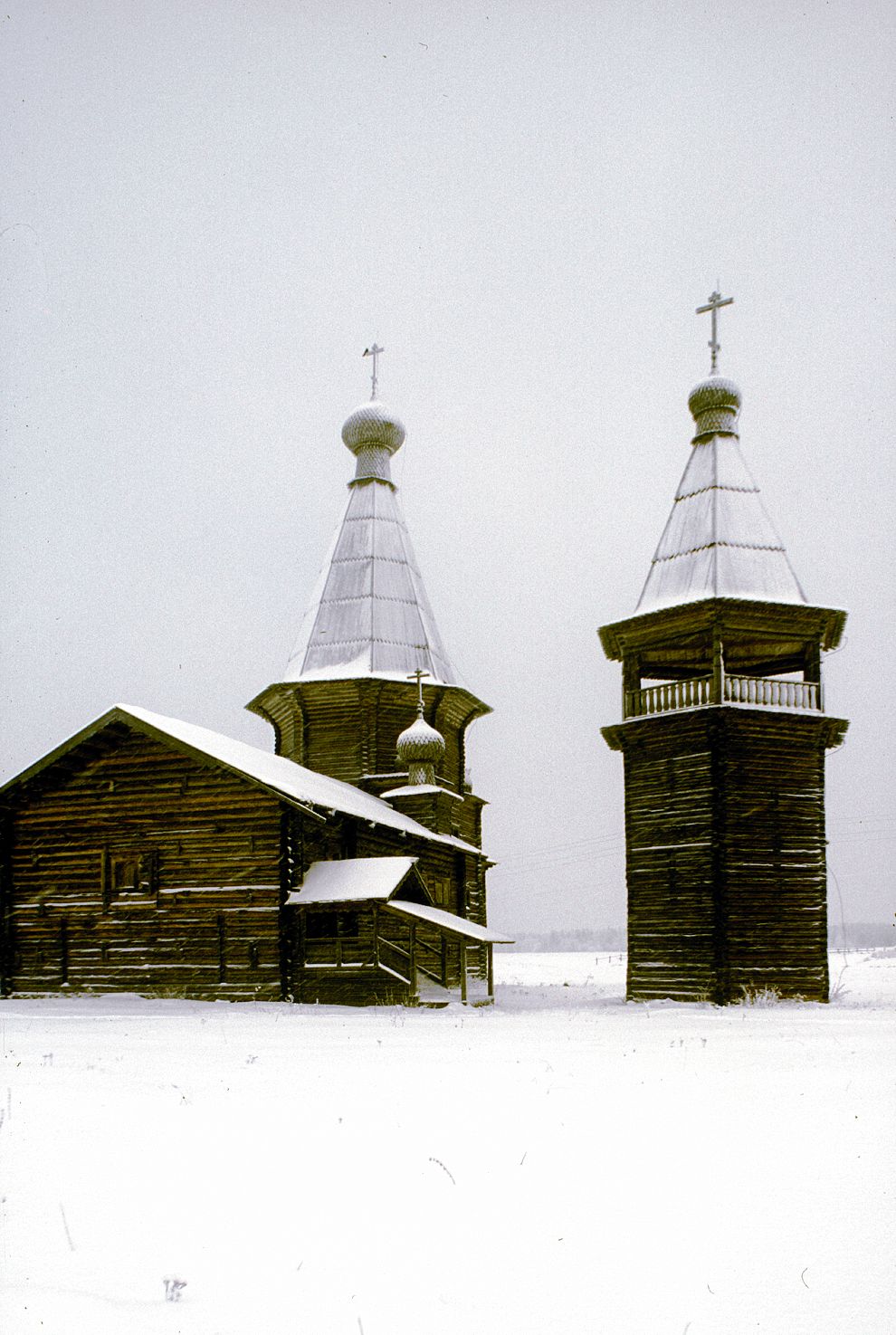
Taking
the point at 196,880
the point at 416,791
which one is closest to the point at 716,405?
the point at 416,791

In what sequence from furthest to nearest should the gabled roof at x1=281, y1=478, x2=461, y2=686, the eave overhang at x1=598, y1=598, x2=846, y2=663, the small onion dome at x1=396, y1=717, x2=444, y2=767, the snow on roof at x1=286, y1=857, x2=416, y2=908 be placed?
the gabled roof at x1=281, y1=478, x2=461, y2=686 < the small onion dome at x1=396, y1=717, x2=444, y2=767 < the eave overhang at x1=598, y1=598, x2=846, y2=663 < the snow on roof at x1=286, y1=857, x2=416, y2=908

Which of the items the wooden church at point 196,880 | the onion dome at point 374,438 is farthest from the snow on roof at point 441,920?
the onion dome at point 374,438

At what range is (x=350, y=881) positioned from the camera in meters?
22.2

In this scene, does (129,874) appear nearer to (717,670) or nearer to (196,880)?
(196,880)

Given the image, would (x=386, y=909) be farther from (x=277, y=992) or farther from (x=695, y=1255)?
(x=695, y=1255)

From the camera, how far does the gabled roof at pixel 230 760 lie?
2152 cm

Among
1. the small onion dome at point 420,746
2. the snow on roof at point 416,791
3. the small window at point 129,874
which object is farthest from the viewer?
the small onion dome at point 420,746

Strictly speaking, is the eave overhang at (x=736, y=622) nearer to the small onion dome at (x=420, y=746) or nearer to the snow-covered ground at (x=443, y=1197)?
the small onion dome at (x=420, y=746)

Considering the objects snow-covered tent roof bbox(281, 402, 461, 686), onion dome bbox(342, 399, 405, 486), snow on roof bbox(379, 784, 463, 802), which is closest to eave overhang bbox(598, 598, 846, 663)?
snow on roof bbox(379, 784, 463, 802)

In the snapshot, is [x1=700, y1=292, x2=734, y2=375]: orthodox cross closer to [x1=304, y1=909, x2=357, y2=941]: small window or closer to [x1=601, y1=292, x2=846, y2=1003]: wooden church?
[x1=601, y1=292, x2=846, y2=1003]: wooden church

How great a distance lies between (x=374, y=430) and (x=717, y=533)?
561 inches

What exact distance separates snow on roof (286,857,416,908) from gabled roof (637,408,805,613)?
30.0 feet

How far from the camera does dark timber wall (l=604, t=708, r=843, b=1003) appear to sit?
2438 cm

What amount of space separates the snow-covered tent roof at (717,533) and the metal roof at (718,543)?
2cm
